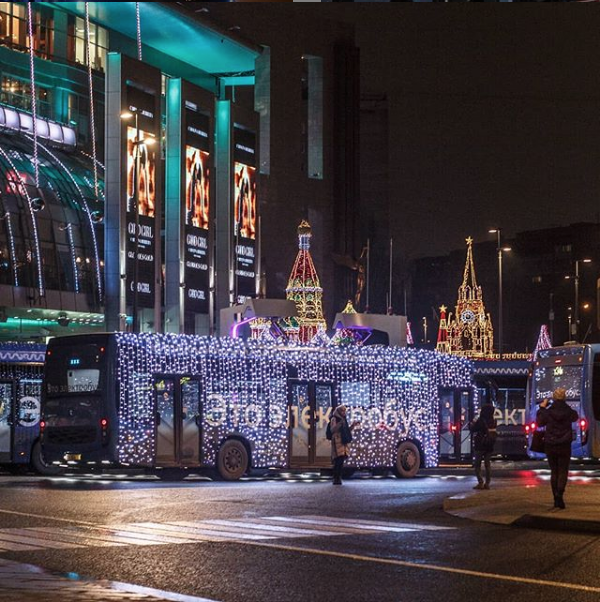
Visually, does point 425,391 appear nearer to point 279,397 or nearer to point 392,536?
point 279,397

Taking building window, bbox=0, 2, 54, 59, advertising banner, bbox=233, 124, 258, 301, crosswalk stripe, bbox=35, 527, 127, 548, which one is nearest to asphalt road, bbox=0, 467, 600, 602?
crosswalk stripe, bbox=35, 527, 127, 548

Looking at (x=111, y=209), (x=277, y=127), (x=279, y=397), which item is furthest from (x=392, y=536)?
(x=277, y=127)

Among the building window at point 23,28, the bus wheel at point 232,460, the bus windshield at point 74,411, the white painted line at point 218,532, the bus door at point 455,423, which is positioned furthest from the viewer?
the building window at point 23,28

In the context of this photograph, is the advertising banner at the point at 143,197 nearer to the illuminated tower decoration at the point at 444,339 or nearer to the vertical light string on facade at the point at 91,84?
the vertical light string on facade at the point at 91,84

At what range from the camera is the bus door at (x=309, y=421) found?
33.1 metres

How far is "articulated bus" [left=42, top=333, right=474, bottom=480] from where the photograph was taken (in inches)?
1154

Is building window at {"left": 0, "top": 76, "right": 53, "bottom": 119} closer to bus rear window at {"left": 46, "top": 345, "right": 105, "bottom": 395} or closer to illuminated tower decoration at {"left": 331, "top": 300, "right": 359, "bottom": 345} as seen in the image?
illuminated tower decoration at {"left": 331, "top": 300, "right": 359, "bottom": 345}

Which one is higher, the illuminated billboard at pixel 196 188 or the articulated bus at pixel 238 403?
the illuminated billboard at pixel 196 188

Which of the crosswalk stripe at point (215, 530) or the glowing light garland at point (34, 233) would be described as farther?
the glowing light garland at point (34, 233)

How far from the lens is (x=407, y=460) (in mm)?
34719

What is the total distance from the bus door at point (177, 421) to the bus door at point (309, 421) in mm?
2963

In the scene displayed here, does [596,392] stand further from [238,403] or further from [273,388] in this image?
[238,403]

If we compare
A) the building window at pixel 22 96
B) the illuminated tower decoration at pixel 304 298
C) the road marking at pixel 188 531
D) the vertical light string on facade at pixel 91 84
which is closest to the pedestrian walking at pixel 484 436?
the road marking at pixel 188 531

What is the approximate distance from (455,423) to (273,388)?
20.9 feet
